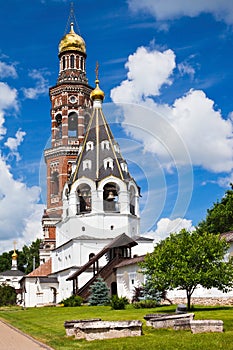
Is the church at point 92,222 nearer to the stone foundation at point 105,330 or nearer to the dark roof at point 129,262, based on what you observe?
the dark roof at point 129,262

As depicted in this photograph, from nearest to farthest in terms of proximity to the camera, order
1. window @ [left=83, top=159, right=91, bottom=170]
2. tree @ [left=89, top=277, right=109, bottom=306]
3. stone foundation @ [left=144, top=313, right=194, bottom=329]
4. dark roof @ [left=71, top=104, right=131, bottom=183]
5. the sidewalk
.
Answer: the sidewalk < stone foundation @ [left=144, top=313, right=194, bottom=329] < tree @ [left=89, top=277, right=109, bottom=306] < dark roof @ [left=71, top=104, right=131, bottom=183] < window @ [left=83, top=159, right=91, bottom=170]

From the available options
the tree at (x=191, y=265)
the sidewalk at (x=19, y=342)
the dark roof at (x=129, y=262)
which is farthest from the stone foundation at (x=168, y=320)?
the dark roof at (x=129, y=262)

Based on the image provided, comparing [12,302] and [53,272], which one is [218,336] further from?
[12,302]

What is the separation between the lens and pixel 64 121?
2499 inches

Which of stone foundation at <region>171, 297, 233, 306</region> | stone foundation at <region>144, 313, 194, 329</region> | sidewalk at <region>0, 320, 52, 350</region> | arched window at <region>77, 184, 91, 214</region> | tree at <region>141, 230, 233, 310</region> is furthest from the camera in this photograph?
arched window at <region>77, 184, 91, 214</region>

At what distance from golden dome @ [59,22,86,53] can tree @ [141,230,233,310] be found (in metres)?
49.6

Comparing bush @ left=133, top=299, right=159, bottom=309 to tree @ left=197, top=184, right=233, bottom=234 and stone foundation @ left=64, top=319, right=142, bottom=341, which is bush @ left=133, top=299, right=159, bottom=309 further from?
tree @ left=197, top=184, right=233, bottom=234

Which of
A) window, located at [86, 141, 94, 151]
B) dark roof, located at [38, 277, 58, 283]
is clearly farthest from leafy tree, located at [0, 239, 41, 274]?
window, located at [86, 141, 94, 151]

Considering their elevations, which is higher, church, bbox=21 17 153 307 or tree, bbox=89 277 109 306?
church, bbox=21 17 153 307

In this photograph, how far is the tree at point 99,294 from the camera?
33.9m

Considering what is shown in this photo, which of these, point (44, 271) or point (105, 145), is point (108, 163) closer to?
point (105, 145)

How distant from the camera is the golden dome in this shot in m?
67.8

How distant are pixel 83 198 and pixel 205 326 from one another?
3859 centimetres

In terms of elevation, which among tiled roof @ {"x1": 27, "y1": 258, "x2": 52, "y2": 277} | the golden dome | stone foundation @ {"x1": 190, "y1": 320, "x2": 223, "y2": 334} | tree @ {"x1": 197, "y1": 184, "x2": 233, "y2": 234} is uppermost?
the golden dome
